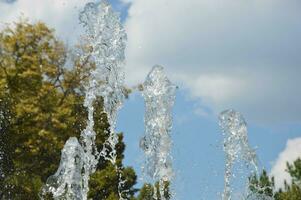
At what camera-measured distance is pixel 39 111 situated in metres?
32.7

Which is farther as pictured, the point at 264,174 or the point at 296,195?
the point at 264,174

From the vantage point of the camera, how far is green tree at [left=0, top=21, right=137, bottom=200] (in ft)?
102

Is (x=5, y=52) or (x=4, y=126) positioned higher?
(x=5, y=52)

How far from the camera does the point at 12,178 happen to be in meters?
30.0

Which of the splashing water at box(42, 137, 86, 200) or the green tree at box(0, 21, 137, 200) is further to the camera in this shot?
the green tree at box(0, 21, 137, 200)

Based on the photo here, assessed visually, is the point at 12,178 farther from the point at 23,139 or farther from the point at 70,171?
the point at 70,171

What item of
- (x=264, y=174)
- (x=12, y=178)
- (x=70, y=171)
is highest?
(x=264, y=174)

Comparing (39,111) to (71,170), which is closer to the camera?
(71,170)

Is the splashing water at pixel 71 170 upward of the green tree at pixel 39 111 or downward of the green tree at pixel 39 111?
downward

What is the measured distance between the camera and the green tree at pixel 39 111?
31.1 m

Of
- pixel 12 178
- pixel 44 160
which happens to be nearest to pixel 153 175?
pixel 12 178

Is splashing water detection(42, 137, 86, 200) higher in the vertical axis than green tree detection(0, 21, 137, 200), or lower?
lower

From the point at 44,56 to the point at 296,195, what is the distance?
15.6m

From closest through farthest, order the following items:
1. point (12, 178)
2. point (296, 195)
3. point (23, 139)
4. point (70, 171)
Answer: point (70, 171)
point (12, 178)
point (23, 139)
point (296, 195)
